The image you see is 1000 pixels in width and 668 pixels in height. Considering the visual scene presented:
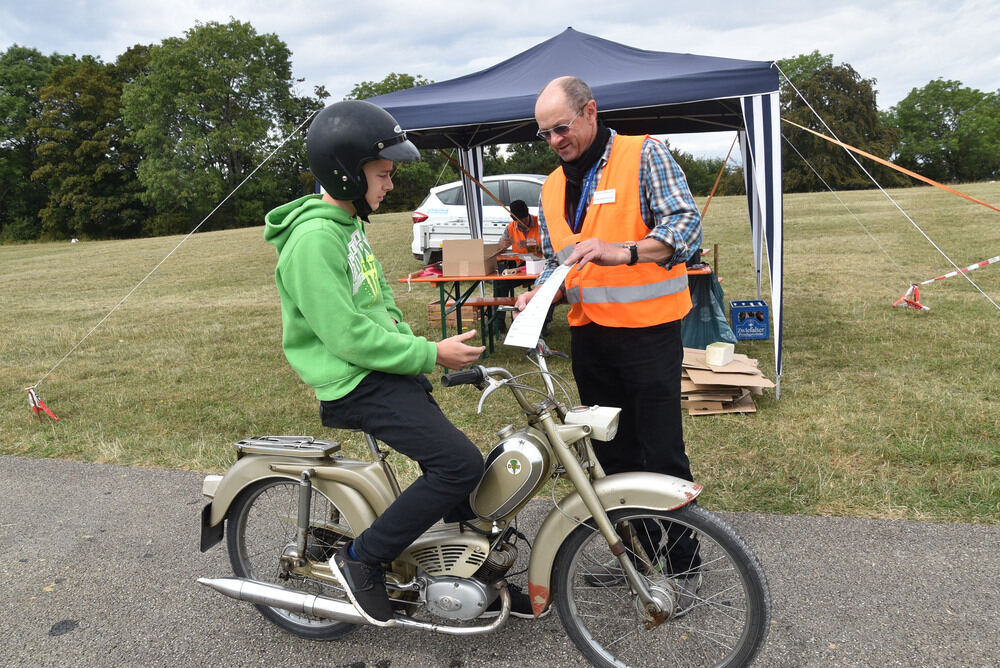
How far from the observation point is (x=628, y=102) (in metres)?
6.17

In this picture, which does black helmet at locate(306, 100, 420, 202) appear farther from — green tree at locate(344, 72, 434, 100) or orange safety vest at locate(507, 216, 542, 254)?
green tree at locate(344, 72, 434, 100)

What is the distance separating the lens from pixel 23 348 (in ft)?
29.9

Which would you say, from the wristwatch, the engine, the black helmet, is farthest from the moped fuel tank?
the black helmet

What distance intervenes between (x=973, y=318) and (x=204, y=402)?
27.7 feet

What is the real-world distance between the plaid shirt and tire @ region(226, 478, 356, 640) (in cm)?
161

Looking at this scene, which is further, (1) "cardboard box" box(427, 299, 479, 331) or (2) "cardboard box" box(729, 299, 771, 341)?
(1) "cardboard box" box(427, 299, 479, 331)

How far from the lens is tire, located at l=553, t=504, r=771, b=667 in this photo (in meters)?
2.18

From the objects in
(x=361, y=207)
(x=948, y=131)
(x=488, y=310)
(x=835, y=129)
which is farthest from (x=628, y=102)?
(x=948, y=131)

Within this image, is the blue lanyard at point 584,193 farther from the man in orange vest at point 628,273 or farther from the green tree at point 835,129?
the green tree at point 835,129

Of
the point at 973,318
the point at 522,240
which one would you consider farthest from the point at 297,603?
the point at 973,318

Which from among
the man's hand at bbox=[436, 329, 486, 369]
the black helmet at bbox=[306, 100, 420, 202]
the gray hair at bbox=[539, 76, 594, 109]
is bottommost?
the man's hand at bbox=[436, 329, 486, 369]

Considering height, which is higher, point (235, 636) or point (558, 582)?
point (558, 582)

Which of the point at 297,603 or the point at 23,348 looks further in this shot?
the point at 23,348

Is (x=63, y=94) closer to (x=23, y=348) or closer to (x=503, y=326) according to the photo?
(x=23, y=348)
